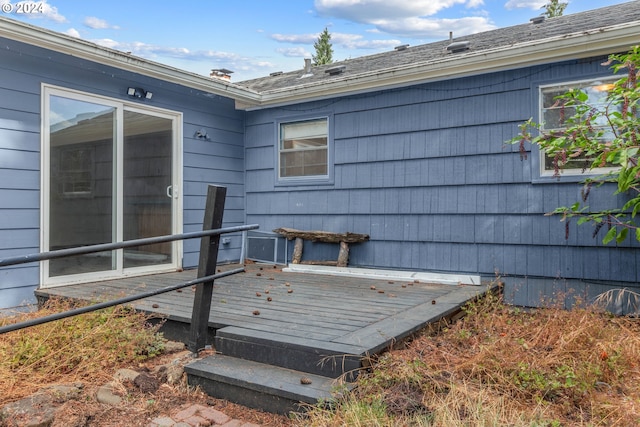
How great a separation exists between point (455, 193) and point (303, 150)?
2125 mm

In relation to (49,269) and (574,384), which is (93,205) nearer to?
(49,269)

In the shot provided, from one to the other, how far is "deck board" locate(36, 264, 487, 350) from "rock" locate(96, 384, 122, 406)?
0.72 meters

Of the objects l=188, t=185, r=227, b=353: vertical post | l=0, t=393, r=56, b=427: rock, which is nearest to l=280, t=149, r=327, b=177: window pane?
l=188, t=185, r=227, b=353: vertical post

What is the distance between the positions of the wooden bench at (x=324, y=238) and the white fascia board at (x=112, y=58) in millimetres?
1865

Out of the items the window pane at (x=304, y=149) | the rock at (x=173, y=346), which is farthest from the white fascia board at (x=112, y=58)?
the rock at (x=173, y=346)

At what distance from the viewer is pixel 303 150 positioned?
19.5 feet

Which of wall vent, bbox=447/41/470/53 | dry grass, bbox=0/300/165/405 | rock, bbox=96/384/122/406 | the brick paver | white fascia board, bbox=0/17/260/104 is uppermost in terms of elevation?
wall vent, bbox=447/41/470/53

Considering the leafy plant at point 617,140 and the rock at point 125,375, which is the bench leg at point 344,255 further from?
the rock at point 125,375

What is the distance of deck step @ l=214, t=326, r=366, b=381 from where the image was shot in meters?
2.23

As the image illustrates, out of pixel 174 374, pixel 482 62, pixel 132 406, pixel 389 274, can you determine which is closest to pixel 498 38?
pixel 482 62

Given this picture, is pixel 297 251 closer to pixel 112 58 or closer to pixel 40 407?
pixel 112 58

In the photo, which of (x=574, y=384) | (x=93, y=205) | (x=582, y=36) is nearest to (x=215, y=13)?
(x=93, y=205)

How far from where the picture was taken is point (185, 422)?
2133mm

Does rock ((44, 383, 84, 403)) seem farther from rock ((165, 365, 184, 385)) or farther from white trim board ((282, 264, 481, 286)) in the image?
white trim board ((282, 264, 481, 286))
